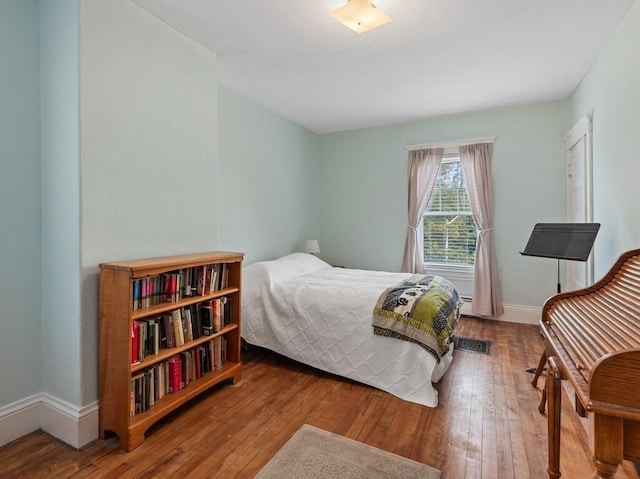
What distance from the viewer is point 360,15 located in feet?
6.46

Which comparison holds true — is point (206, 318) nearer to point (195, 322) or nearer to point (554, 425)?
point (195, 322)

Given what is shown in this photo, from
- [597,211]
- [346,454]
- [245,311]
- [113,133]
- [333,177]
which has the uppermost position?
[333,177]

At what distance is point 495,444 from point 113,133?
2.78 metres

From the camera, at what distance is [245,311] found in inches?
118

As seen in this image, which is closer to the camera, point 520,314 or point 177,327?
point 177,327

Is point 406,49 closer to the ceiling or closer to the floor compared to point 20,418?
closer to the ceiling

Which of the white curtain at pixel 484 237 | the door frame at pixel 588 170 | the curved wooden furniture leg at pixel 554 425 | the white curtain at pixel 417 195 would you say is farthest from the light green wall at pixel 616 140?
the white curtain at pixel 417 195

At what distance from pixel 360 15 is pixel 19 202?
87.6 inches

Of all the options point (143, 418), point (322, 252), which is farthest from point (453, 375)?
point (322, 252)

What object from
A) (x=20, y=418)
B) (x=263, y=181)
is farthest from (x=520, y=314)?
(x=20, y=418)

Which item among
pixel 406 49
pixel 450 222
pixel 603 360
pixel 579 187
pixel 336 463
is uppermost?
pixel 406 49

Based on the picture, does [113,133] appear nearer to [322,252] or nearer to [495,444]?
[495,444]

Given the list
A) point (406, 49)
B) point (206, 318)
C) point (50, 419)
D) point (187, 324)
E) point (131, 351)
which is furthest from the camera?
point (406, 49)

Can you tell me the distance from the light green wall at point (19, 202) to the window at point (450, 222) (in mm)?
4026
